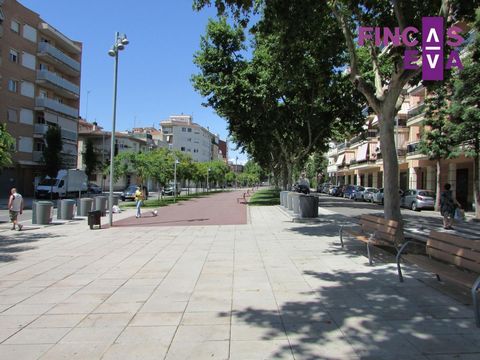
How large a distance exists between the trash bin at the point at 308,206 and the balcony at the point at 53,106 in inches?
1545

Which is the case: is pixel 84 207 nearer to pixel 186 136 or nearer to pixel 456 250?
pixel 456 250

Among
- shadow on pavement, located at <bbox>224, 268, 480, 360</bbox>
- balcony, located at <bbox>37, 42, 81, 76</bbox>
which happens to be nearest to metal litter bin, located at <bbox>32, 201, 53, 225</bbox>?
shadow on pavement, located at <bbox>224, 268, 480, 360</bbox>

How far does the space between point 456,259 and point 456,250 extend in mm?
136

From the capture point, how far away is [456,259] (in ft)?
20.5

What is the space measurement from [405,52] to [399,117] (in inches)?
1534

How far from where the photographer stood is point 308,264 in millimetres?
9070

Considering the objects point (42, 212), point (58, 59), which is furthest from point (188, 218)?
point (58, 59)

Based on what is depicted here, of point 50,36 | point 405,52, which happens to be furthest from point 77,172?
point 405,52

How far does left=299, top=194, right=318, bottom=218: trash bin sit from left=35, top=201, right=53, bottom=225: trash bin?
1010cm

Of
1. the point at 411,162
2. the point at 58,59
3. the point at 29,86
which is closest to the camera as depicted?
the point at 411,162

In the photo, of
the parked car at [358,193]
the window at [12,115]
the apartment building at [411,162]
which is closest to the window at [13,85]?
the window at [12,115]

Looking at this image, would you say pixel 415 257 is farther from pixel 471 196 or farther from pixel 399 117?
pixel 399 117

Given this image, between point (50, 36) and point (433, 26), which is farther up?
point (50, 36)

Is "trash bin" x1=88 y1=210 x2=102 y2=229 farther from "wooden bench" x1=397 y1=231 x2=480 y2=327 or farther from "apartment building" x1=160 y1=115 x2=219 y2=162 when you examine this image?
"apartment building" x1=160 y1=115 x2=219 y2=162
